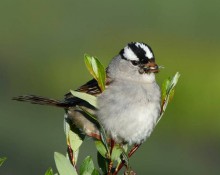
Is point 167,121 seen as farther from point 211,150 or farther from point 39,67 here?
point 39,67

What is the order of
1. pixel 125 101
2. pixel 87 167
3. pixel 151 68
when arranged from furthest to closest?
pixel 151 68
pixel 125 101
pixel 87 167

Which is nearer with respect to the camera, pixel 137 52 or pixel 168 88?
pixel 168 88

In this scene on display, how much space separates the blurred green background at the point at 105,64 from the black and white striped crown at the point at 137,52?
3359mm

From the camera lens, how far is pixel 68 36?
11.6 metres

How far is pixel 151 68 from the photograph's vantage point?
3904 mm

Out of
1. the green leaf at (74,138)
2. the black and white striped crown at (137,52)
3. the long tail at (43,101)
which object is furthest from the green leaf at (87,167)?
the black and white striped crown at (137,52)

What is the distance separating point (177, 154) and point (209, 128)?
0.99 metres

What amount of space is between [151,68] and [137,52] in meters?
0.09

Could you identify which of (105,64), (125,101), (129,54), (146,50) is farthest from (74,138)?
(105,64)

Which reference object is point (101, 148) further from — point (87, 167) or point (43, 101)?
point (43, 101)

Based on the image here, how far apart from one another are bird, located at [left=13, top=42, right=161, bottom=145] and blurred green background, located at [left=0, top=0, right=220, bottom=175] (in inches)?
133

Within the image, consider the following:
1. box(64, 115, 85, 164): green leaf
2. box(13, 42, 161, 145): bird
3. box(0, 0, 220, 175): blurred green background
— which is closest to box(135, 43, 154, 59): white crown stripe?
box(13, 42, 161, 145): bird

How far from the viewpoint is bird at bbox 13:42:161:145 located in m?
3.53

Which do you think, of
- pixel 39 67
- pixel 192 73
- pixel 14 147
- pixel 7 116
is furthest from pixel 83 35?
pixel 14 147
